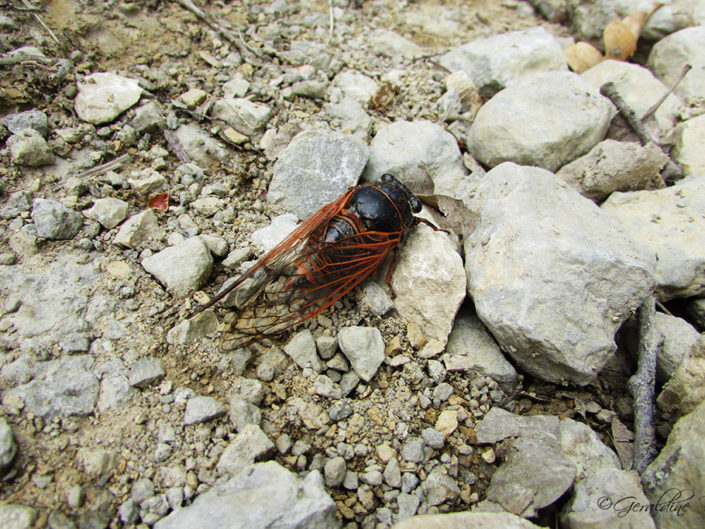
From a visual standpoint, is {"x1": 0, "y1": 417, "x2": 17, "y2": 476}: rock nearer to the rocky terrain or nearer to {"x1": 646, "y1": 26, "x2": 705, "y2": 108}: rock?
the rocky terrain

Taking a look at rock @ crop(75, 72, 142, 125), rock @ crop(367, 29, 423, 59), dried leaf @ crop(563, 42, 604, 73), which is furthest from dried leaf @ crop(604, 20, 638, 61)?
rock @ crop(75, 72, 142, 125)

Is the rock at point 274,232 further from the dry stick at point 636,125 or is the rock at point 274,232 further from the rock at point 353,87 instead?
the dry stick at point 636,125

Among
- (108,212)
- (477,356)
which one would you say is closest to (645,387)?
(477,356)

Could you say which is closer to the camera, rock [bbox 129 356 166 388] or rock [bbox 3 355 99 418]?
rock [bbox 3 355 99 418]

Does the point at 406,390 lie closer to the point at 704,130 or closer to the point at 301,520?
the point at 301,520

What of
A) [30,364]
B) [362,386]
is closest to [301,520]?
[362,386]

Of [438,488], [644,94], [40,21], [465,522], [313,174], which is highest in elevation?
[40,21]

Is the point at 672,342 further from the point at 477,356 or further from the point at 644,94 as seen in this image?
the point at 644,94
